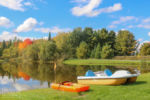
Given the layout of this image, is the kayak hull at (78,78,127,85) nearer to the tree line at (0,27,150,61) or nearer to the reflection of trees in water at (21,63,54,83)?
the reflection of trees in water at (21,63,54,83)

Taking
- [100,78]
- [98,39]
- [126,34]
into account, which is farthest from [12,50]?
[100,78]

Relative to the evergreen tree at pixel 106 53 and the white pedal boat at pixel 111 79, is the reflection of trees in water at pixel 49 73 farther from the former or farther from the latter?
the evergreen tree at pixel 106 53

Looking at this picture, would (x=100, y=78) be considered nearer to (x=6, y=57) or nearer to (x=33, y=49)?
(x=33, y=49)

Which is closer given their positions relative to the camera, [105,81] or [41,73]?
[105,81]

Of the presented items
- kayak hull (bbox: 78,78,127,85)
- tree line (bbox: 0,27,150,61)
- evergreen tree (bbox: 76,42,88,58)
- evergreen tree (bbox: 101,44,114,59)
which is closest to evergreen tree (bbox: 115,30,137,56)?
tree line (bbox: 0,27,150,61)

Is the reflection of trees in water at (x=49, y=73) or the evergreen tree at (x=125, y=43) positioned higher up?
the evergreen tree at (x=125, y=43)

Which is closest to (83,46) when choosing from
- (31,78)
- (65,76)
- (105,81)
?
(65,76)

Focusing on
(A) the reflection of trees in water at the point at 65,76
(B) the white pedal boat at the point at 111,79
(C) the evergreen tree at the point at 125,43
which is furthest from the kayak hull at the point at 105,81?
(C) the evergreen tree at the point at 125,43

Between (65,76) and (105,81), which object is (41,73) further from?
(105,81)

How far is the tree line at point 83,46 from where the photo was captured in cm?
5369

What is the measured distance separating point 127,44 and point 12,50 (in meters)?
53.7

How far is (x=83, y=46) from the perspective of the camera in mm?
58875

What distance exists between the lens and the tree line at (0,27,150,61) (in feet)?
176

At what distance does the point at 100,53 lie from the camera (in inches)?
2271
